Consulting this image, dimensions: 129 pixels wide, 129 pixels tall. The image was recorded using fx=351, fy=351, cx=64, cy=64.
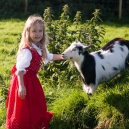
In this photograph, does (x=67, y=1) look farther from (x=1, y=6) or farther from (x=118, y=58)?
(x=118, y=58)

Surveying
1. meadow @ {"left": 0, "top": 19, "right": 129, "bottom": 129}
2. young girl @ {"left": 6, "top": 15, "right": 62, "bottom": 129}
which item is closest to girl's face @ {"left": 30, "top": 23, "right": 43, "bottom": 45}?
young girl @ {"left": 6, "top": 15, "right": 62, "bottom": 129}

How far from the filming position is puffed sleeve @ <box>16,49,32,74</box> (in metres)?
4.31

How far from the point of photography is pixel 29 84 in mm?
4527

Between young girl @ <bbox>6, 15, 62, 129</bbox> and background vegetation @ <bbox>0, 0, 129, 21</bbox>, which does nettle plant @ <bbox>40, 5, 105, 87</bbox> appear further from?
background vegetation @ <bbox>0, 0, 129, 21</bbox>

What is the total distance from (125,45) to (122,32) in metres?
4.88

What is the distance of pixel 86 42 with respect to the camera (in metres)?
5.83

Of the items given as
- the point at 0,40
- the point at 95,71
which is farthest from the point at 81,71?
the point at 0,40

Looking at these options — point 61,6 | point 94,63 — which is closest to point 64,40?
point 94,63

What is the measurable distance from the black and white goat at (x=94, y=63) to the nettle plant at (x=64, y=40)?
1.78ft

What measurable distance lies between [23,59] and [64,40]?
171 cm

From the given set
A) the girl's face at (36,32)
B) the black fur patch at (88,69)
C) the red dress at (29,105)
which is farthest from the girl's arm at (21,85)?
the black fur patch at (88,69)

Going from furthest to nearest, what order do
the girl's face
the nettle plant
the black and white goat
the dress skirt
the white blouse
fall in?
the nettle plant, the black and white goat, the dress skirt, the girl's face, the white blouse

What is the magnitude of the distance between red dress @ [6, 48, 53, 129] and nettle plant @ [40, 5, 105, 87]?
1.02 meters

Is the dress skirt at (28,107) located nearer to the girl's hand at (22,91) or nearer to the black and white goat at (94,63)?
the girl's hand at (22,91)
